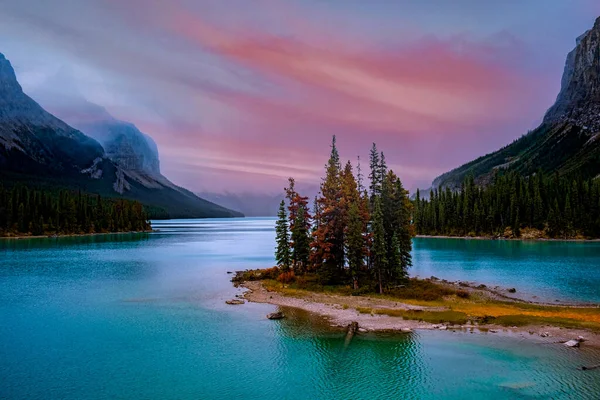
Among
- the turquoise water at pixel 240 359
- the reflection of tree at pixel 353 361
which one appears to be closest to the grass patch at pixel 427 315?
the turquoise water at pixel 240 359

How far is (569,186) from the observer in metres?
182

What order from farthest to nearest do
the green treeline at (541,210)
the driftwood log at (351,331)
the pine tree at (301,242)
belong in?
1. the green treeline at (541,210)
2. the pine tree at (301,242)
3. the driftwood log at (351,331)

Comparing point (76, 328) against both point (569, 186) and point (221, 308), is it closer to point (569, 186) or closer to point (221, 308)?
point (221, 308)

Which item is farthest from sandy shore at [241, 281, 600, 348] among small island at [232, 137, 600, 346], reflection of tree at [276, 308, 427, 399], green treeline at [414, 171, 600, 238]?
green treeline at [414, 171, 600, 238]

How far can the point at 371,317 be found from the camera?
45375mm

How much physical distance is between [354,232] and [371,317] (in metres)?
17.6

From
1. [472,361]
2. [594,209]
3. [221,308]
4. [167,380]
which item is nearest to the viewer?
[167,380]

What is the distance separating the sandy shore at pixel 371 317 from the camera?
1495 inches

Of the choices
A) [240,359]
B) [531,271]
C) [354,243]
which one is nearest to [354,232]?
[354,243]

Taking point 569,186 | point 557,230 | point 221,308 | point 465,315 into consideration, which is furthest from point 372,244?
point 569,186

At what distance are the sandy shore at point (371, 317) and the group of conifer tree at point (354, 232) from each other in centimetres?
734

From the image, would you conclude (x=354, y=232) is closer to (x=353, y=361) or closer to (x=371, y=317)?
→ (x=371, y=317)

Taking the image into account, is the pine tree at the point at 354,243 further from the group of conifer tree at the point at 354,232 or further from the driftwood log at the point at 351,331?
the driftwood log at the point at 351,331

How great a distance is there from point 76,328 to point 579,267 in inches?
3661
